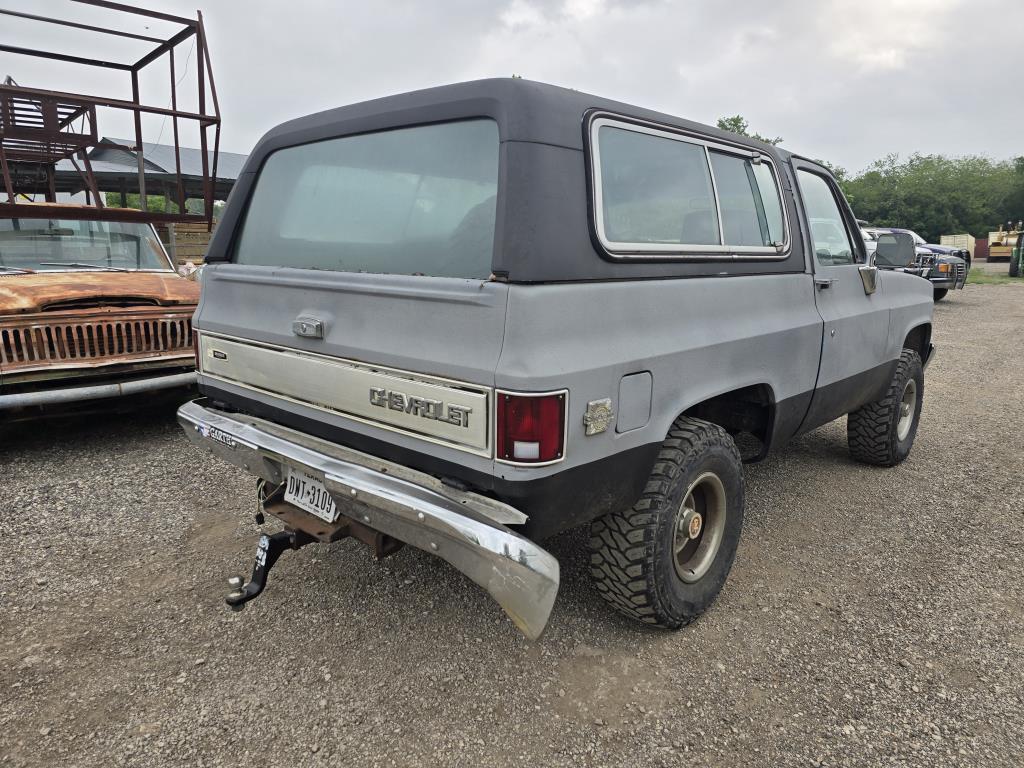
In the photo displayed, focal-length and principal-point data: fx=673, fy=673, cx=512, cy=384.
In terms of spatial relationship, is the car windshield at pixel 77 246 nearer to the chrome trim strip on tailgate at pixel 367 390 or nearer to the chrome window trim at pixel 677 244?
the chrome trim strip on tailgate at pixel 367 390

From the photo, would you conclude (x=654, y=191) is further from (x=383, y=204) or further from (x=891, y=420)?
(x=891, y=420)

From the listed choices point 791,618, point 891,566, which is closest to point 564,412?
point 791,618

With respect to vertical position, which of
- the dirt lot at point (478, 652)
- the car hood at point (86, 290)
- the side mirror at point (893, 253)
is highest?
the side mirror at point (893, 253)

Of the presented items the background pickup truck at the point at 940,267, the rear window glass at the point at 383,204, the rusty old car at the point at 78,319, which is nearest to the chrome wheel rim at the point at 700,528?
the rear window glass at the point at 383,204

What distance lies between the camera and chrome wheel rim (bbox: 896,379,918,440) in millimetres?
4715

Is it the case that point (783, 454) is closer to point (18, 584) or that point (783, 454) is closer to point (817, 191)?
point (817, 191)

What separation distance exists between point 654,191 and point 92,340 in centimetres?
389

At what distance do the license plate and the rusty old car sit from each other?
261 cm

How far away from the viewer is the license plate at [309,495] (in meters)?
2.47

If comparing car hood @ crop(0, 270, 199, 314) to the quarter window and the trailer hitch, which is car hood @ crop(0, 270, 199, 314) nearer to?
the trailer hitch

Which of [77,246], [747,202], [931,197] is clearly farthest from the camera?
[931,197]

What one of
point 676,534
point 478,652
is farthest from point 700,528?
point 478,652

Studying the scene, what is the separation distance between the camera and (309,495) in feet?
8.32

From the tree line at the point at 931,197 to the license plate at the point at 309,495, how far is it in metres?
33.4
